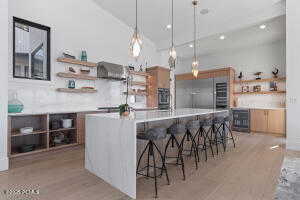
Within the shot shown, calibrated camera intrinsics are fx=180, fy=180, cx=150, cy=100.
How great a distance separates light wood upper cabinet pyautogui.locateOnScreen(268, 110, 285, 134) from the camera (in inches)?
215

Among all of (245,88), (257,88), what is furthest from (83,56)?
(257,88)

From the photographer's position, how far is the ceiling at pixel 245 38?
5.10 metres

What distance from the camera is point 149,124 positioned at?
2.87m

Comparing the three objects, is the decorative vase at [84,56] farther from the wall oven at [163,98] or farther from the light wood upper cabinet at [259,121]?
the light wood upper cabinet at [259,121]

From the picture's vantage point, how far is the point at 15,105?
11.3 ft

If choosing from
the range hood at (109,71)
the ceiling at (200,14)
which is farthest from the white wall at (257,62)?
the range hood at (109,71)

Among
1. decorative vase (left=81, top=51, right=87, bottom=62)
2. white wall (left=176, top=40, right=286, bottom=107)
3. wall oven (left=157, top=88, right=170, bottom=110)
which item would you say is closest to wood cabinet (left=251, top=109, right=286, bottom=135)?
white wall (left=176, top=40, right=286, bottom=107)

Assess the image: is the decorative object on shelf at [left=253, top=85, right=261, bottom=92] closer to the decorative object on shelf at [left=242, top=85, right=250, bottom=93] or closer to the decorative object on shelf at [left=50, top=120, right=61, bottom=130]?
the decorative object on shelf at [left=242, top=85, right=250, bottom=93]

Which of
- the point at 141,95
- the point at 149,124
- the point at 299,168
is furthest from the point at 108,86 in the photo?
the point at 299,168

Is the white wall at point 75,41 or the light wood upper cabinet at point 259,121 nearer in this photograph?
the white wall at point 75,41

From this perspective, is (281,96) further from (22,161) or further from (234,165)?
(22,161)

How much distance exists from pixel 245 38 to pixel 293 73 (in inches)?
92.2

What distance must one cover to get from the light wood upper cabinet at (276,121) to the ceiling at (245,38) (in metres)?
2.39

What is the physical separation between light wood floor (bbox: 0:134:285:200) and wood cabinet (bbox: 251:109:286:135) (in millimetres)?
2326
